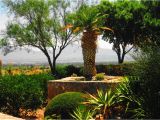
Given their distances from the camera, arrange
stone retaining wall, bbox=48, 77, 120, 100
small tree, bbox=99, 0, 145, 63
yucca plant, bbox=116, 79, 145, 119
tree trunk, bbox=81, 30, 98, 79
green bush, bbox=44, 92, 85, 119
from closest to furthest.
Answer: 1. yucca plant, bbox=116, 79, 145, 119
2. green bush, bbox=44, 92, 85, 119
3. stone retaining wall, bbox=48, 77, 120, 100
4. tree trunk, bbox=81, 30, 98, 79
5. small tree, bbox=99, 0, 145, 63

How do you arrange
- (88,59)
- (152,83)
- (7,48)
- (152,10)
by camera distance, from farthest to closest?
(7,48)
(152,10)
(88,59)
(152,83)

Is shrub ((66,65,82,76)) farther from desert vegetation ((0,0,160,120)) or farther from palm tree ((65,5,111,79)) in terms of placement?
palm tree ((65,5,111,79))

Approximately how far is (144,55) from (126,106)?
1.70 meters

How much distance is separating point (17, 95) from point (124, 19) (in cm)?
2912

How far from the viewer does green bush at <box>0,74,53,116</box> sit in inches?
672

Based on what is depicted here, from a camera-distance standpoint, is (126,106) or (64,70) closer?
(126,106)

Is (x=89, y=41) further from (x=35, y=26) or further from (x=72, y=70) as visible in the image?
(x=35, y=26)

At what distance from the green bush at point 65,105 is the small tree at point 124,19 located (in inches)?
1221

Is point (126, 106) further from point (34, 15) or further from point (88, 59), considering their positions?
point (34, 15)

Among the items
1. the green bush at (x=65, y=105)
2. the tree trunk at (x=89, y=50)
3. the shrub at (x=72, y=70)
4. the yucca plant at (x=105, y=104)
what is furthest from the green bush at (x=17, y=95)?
the shrub at (x=72, y=70)

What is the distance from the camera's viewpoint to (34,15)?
45375 millimetres

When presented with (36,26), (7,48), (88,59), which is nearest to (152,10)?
(36,26)

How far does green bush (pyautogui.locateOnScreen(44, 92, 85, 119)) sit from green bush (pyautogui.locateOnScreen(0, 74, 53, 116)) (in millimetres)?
4005

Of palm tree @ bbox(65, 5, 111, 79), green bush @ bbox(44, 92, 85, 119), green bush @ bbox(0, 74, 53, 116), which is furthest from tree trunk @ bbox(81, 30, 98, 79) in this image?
green bush @ bbox(44, 92, 85, 119)
